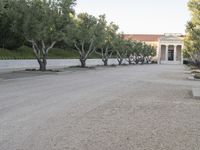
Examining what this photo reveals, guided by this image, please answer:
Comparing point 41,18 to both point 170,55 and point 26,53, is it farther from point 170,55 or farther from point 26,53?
point 170,55

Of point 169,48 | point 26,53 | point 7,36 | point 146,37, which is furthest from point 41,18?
point 146,37

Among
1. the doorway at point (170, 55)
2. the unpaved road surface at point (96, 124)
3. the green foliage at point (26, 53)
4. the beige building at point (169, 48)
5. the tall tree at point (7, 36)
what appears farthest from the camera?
the doorway at point (170, 55)

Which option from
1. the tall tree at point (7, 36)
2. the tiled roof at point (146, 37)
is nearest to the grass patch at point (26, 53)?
the tall tree at point (7, 36)

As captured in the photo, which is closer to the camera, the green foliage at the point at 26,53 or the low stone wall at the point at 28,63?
the low stone wall at the point at 28,63

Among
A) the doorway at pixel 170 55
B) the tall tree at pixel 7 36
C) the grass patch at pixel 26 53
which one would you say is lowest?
the doorway at pixel 170 55

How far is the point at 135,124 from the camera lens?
32.7ft

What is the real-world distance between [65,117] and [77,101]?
12.3 feet

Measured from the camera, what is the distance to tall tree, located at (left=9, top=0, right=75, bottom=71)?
33281 millimetres

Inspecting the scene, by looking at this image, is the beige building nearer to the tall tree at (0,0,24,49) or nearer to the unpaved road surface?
the tall tree at (0,0,24,49)

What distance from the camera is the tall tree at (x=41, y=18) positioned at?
109 ft

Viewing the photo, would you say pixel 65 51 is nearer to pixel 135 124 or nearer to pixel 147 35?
pixel 135 124

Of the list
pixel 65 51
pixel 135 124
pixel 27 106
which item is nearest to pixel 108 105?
pixel 27 106

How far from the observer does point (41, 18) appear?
111ft

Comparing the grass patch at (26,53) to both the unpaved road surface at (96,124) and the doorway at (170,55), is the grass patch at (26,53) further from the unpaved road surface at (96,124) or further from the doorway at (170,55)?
the doorway at (170,55)
